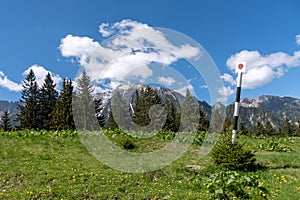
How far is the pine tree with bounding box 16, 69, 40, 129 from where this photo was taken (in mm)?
58191

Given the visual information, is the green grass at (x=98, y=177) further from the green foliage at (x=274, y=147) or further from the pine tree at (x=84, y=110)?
the pine tree at (x=84, y=110)

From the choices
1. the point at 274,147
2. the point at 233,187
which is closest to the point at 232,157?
the point at 233,187

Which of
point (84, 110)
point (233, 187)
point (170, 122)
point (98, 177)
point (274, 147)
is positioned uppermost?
point (170, 122)

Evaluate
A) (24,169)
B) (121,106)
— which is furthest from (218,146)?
(24,169)

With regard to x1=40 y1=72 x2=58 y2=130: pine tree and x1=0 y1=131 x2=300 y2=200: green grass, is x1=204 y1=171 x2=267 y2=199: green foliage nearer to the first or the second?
x1=0 y1=131 x2=300 y2=200: green grass

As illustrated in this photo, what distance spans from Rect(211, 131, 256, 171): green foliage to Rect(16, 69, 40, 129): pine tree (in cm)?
5152

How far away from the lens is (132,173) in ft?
36.0

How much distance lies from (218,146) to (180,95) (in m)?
2.80

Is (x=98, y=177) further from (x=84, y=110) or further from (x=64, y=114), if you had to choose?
(x=64, y=114)

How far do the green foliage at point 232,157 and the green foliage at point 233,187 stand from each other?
2058mm

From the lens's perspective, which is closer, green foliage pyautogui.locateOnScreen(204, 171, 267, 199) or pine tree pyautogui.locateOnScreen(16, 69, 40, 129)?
green foliage pyautogui.locateOnScreen(204, 171, 267, 199)

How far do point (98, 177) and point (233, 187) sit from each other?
4580 millimetres

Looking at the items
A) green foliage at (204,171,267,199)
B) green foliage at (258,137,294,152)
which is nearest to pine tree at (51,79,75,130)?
green foliage at (258,137,294,152)

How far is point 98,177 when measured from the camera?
10156 mm
